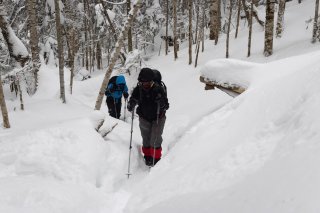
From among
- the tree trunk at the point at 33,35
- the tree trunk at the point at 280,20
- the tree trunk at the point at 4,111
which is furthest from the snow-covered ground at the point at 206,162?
the tree trunk at the point at 280,20

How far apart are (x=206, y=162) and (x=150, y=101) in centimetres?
299

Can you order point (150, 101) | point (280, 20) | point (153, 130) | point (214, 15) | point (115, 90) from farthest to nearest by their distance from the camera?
point (214, 15) → point (280, 20) → point (115, 90) → point (153, 130) → point (150, 101)

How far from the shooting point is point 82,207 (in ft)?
15.4

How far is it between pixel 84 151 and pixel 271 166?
4.10 metres

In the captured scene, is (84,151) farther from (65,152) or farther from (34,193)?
(34,193)

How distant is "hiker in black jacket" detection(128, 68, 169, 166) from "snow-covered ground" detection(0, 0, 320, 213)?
404 mm

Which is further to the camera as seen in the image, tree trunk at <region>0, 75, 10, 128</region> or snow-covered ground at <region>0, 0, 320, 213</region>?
tree trunk at <region>0, 75, 10, 128</region>

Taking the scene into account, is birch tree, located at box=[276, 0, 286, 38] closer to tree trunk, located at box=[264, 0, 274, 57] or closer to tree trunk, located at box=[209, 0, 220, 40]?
tree trunk, located at box=[264, 0, 274, 57]

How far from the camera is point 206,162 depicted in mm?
3986

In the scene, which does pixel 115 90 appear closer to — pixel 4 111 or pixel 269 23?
pixel 4 111

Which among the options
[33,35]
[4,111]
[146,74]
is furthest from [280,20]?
[4,111]

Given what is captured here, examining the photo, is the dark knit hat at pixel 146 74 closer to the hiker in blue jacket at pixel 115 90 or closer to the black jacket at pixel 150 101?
the black jacket at pixel 150 101

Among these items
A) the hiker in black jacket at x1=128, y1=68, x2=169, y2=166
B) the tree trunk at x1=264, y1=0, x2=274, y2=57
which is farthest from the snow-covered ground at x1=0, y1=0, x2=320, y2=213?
the tree trunk at x1=264, y1=0, x2=274, y2=57

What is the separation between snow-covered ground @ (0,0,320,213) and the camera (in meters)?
2.66
